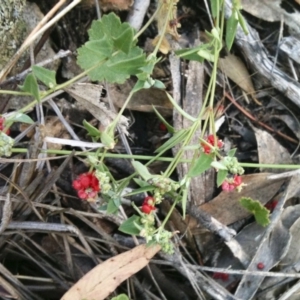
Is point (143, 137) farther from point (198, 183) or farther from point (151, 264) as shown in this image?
point (151, 264)

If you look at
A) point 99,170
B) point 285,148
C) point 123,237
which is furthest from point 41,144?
point 285,148

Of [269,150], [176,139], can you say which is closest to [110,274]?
[176,139]

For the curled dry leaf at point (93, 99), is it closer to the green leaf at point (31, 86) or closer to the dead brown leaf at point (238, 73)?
the green leaf at point (31, 86)

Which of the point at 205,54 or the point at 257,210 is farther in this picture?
the point at 257,210

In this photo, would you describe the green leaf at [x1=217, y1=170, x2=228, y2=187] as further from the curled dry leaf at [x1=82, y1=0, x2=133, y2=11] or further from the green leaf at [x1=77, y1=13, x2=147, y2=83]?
the curled dry leaf at [x1=82, y1=0, x2=133, y2=11]

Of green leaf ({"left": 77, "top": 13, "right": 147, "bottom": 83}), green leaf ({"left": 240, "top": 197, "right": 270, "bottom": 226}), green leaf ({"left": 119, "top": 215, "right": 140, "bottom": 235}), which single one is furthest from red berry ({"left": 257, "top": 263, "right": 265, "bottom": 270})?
green leaf ({"left": 77, "top": 13, "right": 147, "bottom": 83})

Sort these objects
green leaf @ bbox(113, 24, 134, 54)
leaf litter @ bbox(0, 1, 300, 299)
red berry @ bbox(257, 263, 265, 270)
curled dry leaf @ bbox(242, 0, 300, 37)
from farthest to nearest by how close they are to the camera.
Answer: curled dry leaf @ bbox(242, 0, 300, 37)
red berry @ bbox(257, 263, 265, 270)
leaf litter @ bbox(0, 1, 300, 299)
green leaf @ bbox(113, 24, 134, 54)

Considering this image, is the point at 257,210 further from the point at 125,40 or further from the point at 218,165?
the point at 125,40
